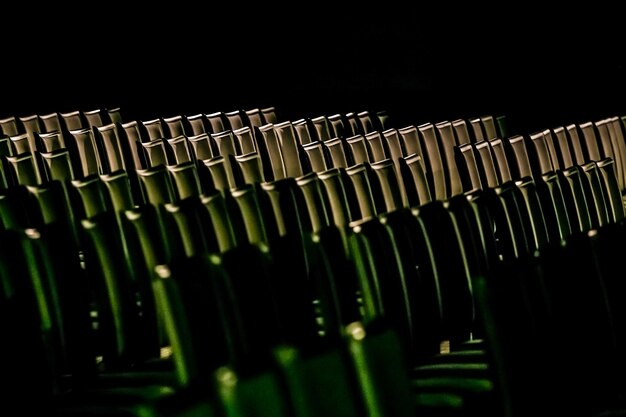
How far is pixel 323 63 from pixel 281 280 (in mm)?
1599

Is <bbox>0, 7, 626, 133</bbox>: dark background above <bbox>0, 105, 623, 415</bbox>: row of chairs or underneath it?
above

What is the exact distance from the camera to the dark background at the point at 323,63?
182 cm

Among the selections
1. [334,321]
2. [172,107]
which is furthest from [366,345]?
[172,107]

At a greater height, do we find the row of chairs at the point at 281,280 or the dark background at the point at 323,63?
the dark background at the point at 323,63

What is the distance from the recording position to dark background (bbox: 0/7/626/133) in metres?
1.82

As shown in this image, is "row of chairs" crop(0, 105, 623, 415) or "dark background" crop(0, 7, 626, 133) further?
"dark background" crop(0, 7, 626, 133)

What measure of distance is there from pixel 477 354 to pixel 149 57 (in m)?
1.57

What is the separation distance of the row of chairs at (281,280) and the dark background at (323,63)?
3.19 ft

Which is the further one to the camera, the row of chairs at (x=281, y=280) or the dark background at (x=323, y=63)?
the dark background at (x=323, y=63)

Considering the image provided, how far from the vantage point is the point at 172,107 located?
1.87m

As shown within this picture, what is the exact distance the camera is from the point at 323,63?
205 cm

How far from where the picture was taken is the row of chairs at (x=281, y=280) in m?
0.33

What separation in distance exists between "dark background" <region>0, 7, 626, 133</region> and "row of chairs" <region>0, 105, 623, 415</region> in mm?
972

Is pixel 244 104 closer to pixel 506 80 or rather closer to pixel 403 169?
pixel 506 80
